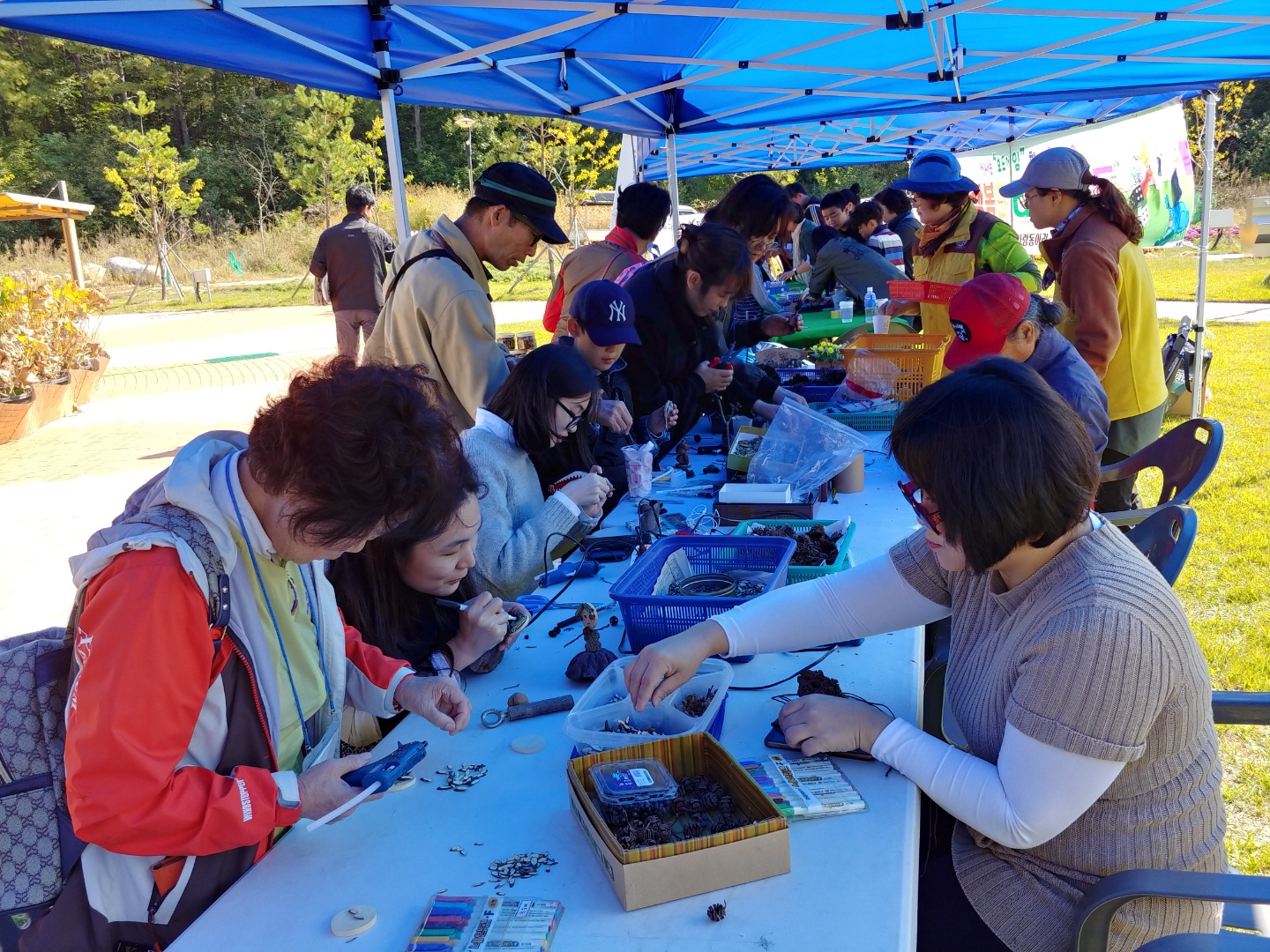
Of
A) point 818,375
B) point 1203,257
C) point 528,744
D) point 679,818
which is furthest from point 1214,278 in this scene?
point 679,818

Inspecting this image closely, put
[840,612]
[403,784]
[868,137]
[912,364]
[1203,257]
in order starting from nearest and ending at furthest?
[403,784] < [840,612] < [912,364] < [1203,257] < [868,137]

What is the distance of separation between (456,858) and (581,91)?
19.0 ft

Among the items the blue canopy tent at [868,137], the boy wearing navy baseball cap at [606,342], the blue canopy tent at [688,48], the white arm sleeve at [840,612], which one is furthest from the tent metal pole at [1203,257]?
the white arm sleeve at [840,612]

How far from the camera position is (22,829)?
4.42 feet

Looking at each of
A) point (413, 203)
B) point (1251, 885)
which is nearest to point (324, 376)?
point (1251, 885)

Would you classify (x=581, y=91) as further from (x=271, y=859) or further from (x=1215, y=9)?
(x=271, y=859)

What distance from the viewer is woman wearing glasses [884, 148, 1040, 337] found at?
15.4 ft

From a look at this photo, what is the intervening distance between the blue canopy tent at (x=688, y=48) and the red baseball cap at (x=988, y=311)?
1.83m

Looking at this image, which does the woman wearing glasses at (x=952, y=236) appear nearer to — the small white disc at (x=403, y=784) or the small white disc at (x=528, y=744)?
the small white disc at (x=528, y=744)

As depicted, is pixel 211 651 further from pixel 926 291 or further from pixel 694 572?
pixel 926 291

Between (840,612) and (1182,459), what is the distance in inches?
73.1

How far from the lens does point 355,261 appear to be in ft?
28.9

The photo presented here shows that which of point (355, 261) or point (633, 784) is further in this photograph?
point (355, 261)

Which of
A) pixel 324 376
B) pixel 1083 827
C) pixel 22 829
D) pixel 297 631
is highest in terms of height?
pixel 324 376
